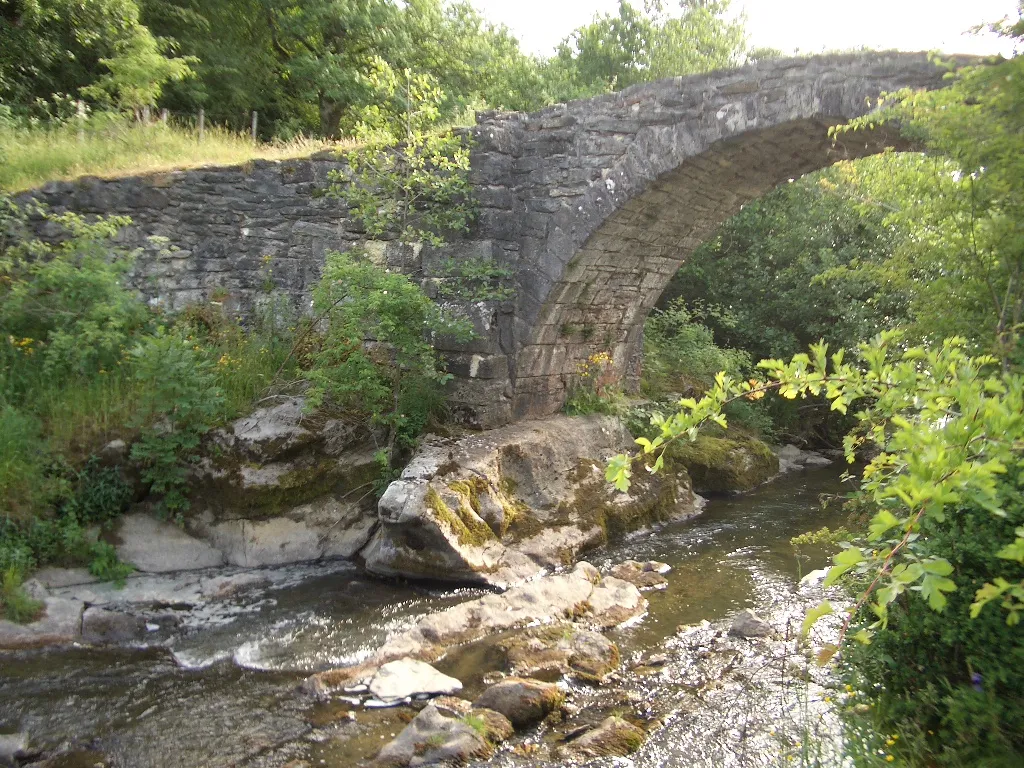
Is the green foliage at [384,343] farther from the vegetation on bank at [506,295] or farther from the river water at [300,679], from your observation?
the river water at [300,679]

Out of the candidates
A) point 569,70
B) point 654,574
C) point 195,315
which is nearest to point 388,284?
point 195,315

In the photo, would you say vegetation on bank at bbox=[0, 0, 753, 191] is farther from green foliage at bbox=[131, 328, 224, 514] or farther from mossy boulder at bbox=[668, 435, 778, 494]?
mossy boulder at bbox=[668, 435, 778, 494]

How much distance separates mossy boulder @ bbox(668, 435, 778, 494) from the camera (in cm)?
890

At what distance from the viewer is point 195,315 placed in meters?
7.15

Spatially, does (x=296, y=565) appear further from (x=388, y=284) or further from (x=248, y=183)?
(x=248, y=183)

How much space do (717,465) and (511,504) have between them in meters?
3.44

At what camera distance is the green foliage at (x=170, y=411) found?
583cm

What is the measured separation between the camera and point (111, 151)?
782 centimetres

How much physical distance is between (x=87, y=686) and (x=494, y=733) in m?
2.27

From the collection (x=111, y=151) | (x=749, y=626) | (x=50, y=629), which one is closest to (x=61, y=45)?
(x=111, y=151)

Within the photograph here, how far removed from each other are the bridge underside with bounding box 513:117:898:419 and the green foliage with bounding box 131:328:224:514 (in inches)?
110

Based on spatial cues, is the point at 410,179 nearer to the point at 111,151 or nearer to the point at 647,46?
the point at 111,151

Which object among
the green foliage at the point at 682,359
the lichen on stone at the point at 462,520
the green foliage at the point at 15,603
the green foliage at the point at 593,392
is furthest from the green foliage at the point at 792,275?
the green foliage at the point at 15,603

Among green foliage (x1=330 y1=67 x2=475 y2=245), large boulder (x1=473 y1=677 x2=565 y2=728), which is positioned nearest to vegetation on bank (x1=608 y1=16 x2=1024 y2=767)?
large boulder (x1=473 y1=677 x2=565 y2=728)
